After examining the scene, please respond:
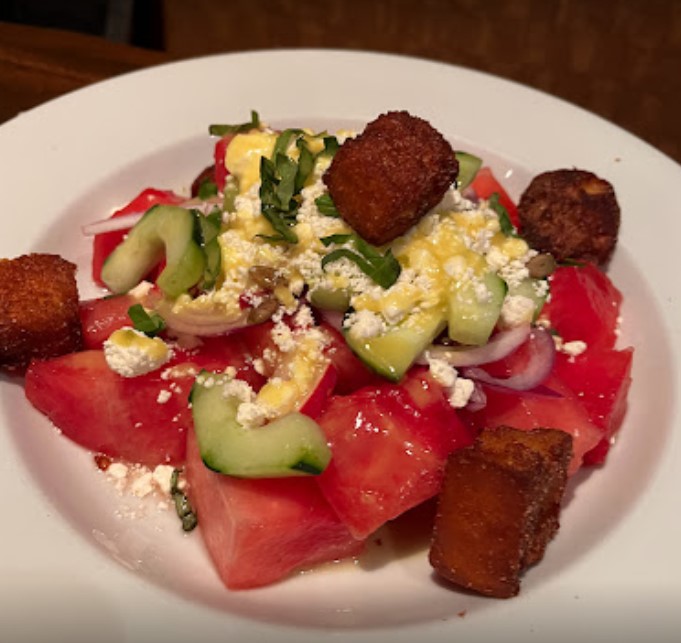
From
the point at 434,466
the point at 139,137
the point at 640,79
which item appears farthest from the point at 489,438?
the point at 640,79

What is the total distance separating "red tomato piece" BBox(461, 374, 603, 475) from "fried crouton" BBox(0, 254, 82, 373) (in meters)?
0.87

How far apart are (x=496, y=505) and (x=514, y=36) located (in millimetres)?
2825

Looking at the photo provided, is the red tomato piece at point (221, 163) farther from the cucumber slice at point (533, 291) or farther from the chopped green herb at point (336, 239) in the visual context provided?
the cucumber slice at point (533, 291)

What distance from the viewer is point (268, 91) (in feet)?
8.82

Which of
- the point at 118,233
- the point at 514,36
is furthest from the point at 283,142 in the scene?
the point at 514,36

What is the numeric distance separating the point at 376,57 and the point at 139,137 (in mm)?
806

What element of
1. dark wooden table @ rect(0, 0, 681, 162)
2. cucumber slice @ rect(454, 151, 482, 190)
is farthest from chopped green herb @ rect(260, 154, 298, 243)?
dark wooden table @ rect(0, 0, 681, 162)

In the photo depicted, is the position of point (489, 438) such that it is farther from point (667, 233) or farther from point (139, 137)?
point (139, 137)

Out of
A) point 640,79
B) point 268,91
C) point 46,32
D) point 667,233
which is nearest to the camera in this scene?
point 667,233

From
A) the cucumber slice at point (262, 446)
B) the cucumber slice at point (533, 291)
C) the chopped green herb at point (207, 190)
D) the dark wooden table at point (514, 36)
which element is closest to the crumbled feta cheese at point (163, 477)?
the cucumber slice at point (262, 446)

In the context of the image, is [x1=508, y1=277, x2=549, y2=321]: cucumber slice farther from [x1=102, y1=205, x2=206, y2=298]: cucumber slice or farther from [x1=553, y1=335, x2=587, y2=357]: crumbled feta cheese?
[x1=102, y1=205, x2=206, y2=298]: cucumber slice

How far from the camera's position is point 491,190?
241cm

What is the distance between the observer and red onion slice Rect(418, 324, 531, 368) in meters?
1.82

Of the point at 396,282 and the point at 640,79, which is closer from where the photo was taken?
the point at 396,282
